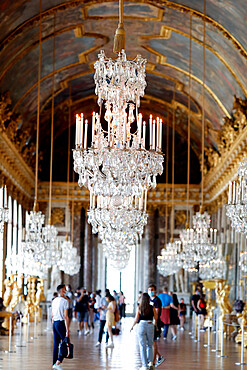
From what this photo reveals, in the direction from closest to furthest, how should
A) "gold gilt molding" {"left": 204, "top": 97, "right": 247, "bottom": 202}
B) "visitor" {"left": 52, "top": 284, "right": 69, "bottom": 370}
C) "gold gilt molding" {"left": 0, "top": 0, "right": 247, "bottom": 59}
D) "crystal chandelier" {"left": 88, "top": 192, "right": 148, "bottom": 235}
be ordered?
1. "visitor" {"left": 52, "top": 284, "right": 69, "bottom": 370}
2. "crystal chandelier" {"left": 88, "top": 192, "right": 148, "bottom": 235}
3. "gold gilt molding" {"left": 0, "top": 0, "right": 247, "bottom": 59}
4. "gold gilt molding" {"left": 204, "top": 97, "right": 247, "bottom": 202}

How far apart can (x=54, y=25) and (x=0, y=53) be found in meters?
1.82

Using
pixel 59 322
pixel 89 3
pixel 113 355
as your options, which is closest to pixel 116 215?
pixel 59 322

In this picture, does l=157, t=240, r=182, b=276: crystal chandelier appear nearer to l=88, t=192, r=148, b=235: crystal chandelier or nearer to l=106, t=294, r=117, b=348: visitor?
l=106, t=294, r=117, b=348: visitor

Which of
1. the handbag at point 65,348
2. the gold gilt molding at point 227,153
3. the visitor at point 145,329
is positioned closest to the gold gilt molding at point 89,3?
the gold gilt molding at point 227,153

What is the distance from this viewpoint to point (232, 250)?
2620 centimetres

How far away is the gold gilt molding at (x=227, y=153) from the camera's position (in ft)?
77.4

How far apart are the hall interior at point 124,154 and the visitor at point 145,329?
1.40 metres

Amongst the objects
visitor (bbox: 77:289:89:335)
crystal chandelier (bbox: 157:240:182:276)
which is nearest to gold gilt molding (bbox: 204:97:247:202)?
crystal chandelier (bbox: 157:240:182:276)

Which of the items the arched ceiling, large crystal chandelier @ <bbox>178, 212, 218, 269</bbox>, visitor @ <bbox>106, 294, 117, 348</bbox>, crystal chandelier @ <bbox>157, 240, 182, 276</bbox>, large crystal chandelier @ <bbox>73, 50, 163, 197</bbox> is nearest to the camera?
large crystal chandelier @ <bbox>73, 50, 163, 197</bbox>

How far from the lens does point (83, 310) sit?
22.9 metres

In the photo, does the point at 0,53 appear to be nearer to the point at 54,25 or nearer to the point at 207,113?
the point at 54,25

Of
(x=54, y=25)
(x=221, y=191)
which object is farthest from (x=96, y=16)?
(x=221, y=191)

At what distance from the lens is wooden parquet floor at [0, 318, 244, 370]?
13641mm

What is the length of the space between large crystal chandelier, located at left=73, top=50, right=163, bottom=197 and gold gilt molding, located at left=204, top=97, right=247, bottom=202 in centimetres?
1040
